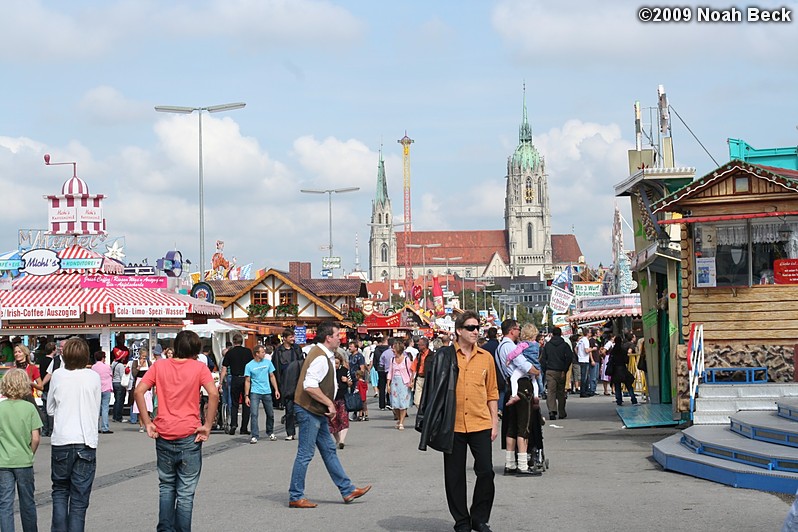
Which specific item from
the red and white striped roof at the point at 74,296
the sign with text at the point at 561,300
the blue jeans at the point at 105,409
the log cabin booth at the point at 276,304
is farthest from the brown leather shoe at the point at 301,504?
the log cabin booth at the point at 276,304

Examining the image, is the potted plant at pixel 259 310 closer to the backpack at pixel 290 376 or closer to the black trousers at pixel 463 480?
the backpack at pixel 290 376

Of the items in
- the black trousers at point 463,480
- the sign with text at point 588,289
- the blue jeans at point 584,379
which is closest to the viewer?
the black trousers at point 463,480

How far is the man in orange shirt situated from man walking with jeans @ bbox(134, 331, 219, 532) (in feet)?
6.56

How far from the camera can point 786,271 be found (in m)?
17.4

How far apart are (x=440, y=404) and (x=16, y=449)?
10.7ft

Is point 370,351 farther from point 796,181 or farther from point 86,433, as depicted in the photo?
point 86,433

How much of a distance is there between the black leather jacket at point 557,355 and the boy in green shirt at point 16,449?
1560cm

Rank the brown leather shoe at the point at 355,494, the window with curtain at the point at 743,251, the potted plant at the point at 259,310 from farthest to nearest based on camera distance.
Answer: the potted plant at the point at 259,310
the window with curtain at the point at 743,251
the brown leather shoe at the point at 355,494

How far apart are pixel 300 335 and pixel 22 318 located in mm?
19896

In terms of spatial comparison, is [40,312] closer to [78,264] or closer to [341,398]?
[78,264]

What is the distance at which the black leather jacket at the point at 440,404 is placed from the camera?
905 cm

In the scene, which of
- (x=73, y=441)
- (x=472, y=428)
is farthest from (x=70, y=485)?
(x=472, y=428)

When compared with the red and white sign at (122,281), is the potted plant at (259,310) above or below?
below

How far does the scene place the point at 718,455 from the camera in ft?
41.8
